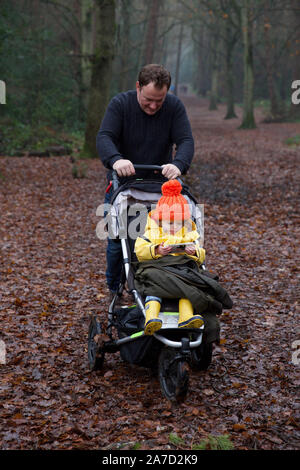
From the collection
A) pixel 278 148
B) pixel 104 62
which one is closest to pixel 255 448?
pixel 104 62

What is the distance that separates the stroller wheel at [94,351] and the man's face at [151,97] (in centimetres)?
205

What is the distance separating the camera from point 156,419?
362 cm

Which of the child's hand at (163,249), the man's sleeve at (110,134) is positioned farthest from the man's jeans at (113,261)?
the child's hand at (163,249)

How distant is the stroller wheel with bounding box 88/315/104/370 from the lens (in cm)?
425

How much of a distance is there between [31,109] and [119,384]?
691 inches

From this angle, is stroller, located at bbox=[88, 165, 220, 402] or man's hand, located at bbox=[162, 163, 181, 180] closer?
stroller, located at bbox=[88, 165, 220, 402]

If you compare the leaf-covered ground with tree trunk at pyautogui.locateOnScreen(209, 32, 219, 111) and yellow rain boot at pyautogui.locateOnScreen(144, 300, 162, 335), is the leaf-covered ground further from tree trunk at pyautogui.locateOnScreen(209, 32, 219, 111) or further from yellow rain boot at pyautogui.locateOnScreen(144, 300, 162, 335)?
tree trunk at pyautogui.locateOnScreen(209, 32, 219, 111)

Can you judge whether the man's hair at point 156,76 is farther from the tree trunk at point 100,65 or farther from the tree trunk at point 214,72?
the tree trunk at point 214,72

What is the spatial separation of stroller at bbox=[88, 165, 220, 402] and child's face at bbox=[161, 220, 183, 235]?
45 cm

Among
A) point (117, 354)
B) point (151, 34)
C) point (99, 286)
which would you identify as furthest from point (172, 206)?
point (151, 34)

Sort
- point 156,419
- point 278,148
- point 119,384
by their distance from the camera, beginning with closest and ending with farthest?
1. point 156,419
2. point 119,384
3. point 278,148

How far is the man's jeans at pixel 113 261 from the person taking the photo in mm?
4902

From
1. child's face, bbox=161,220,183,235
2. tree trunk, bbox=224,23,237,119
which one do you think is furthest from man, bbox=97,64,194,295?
A: tree trunk, bbox=224,23,237,119
